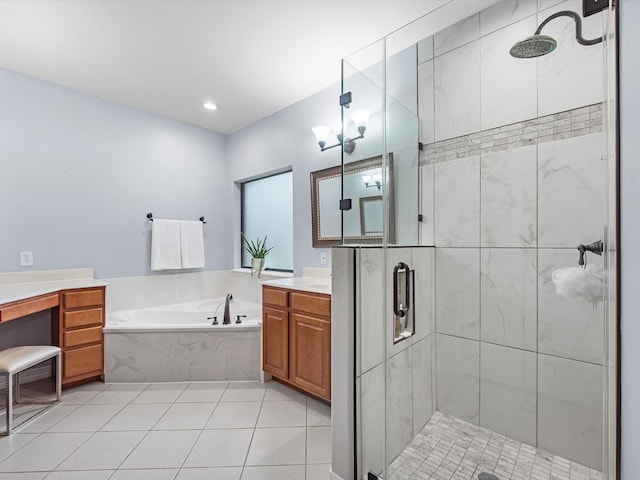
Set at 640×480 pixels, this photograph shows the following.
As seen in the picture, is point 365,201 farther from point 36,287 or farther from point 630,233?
point 36,287

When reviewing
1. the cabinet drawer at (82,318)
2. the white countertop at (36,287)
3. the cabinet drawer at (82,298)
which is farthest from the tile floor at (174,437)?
the white countertop at (36,287)

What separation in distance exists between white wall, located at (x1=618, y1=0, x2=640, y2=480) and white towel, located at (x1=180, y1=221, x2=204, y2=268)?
143 inches

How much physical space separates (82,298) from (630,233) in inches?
128

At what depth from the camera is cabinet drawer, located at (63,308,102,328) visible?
2514 mm

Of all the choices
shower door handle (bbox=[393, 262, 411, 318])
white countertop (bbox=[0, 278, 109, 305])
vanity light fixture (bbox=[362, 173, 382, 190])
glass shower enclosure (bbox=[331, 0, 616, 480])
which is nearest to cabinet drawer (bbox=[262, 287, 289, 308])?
glass shower enclosure (bbox=[331, 0, 616, 480])

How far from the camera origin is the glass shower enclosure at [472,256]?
57.7 inches

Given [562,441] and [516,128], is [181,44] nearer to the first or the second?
[516,128]

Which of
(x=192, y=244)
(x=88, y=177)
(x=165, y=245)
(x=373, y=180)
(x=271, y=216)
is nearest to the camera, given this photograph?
(x=373, y=180)

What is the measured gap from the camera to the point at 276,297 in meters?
2.59

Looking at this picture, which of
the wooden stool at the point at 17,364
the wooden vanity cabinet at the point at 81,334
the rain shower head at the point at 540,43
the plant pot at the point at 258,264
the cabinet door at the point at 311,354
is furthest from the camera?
the plant pot at the point at 258,264

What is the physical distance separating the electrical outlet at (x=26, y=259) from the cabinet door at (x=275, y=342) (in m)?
2.04

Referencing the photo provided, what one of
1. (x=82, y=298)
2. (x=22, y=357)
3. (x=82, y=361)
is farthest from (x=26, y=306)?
(x=82, y=361)

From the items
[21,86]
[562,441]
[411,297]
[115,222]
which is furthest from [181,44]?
[562,441]

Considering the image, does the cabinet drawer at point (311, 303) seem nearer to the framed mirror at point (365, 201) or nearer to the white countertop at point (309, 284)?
the white countertop at point (309, 284)
